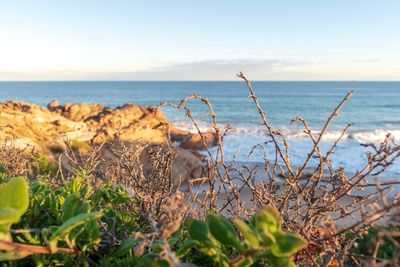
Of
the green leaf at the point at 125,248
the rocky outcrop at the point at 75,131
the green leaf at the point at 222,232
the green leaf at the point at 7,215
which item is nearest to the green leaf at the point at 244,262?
the green leaf at the point at 222,232

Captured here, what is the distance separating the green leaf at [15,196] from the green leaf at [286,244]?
0.74 metres

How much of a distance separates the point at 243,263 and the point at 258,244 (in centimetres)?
17

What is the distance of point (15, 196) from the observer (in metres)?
1.27

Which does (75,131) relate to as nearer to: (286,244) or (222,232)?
(222,232)

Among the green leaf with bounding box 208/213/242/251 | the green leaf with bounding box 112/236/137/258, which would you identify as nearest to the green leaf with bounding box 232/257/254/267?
the green leaf with bounding box 208/213/242/251

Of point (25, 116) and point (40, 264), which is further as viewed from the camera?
point (25, 116)

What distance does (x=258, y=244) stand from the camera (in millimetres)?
1073

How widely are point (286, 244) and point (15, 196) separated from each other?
0.81 m

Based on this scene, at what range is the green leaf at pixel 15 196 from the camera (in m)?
1.25

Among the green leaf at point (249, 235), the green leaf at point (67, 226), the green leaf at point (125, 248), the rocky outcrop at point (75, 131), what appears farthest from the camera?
the rocky outcrop at point (75, 131)

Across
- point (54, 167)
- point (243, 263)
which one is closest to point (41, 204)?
point (243, 263)

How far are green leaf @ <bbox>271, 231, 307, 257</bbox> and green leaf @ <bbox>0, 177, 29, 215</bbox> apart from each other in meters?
0.74

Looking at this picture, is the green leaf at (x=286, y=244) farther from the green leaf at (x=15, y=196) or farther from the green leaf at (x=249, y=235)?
the green leaf at (x=15, y=196)

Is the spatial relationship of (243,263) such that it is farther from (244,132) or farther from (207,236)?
(244,132)
